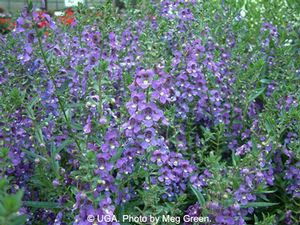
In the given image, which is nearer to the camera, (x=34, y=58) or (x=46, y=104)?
(x=46, y=104)

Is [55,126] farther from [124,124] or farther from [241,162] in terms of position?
[241,162]

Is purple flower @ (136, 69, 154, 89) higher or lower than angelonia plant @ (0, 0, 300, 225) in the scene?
higher

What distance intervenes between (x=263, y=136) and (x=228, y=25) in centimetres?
154

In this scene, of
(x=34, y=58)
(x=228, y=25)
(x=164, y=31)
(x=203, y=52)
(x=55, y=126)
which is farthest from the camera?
(x=228, y=25)

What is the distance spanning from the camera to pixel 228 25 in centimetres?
420

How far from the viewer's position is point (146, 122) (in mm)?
2303

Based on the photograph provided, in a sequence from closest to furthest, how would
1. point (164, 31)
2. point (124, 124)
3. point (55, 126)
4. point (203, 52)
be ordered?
point (124, 124), point (55, 126), point (203, 52), point (164, 31)

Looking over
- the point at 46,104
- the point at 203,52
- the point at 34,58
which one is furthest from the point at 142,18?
the point at 46,104

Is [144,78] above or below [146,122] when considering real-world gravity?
Answer: above

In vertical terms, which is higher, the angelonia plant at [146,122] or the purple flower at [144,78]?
the purple flower at [144,78]

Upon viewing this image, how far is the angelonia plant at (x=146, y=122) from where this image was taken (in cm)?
234

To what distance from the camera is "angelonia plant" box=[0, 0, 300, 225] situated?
234 centimetres

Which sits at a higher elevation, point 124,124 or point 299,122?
point 124,124

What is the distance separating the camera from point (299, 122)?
2922 mm
